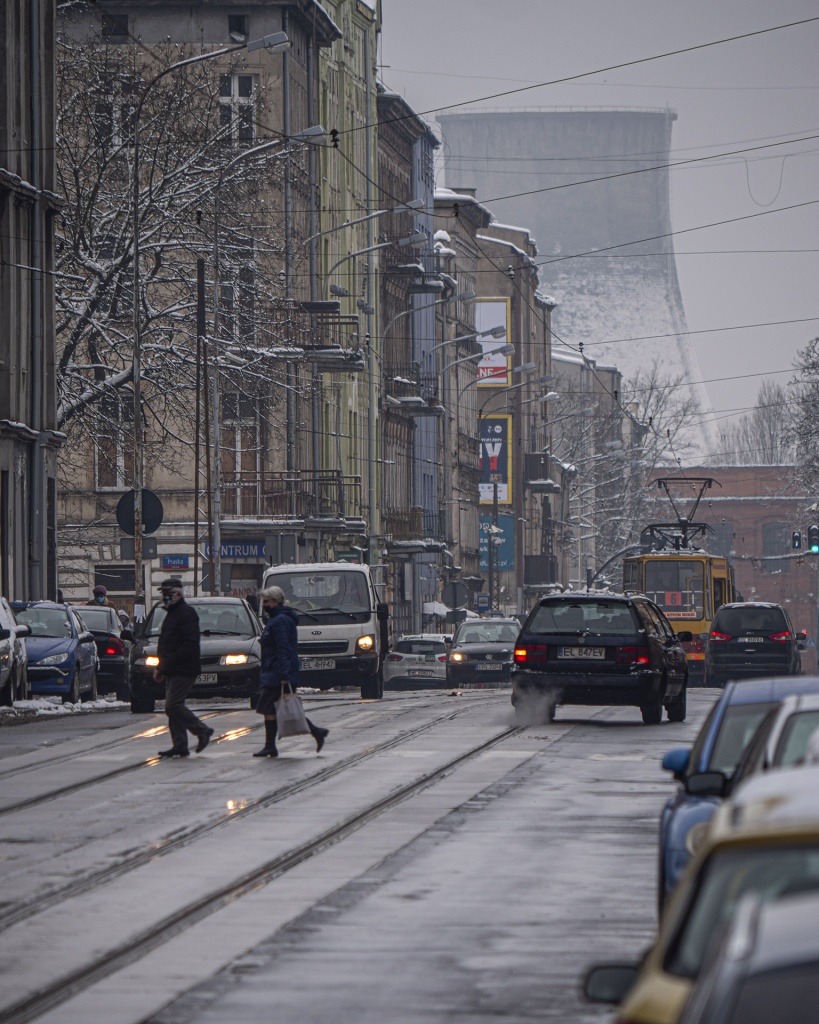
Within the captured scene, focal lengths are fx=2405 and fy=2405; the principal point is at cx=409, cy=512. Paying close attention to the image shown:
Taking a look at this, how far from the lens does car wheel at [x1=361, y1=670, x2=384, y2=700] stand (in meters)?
36.9

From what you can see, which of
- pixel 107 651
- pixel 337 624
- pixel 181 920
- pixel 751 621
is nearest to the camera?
pixel 181 920

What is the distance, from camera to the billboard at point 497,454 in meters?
110

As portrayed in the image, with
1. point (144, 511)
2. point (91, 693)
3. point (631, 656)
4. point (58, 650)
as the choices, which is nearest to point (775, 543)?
point (144, 511)

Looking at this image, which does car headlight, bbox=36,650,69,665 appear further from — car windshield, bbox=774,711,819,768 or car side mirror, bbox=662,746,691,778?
car windshield, bbox=774,711,819,768

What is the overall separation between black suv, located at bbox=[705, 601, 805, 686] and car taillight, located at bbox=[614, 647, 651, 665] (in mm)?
22760

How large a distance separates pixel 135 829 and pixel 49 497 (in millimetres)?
30162

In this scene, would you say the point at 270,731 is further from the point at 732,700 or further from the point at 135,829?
the point at 732,700

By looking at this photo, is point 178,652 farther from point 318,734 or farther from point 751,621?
point 751,621

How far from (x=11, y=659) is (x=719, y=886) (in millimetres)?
25700

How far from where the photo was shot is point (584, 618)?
2847cm

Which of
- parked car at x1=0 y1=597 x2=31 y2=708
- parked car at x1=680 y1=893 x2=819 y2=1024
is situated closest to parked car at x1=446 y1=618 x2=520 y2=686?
parked car at x1=0 y1=597 x2=31 y2=708

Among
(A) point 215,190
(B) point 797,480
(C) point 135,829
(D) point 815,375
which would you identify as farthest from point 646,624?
(B) point 797,480

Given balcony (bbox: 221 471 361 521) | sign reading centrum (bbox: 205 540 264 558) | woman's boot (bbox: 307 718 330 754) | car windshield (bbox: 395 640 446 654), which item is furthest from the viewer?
balcony (bbox: 221 471 361 521)

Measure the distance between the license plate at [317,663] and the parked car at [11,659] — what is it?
17.3ft
